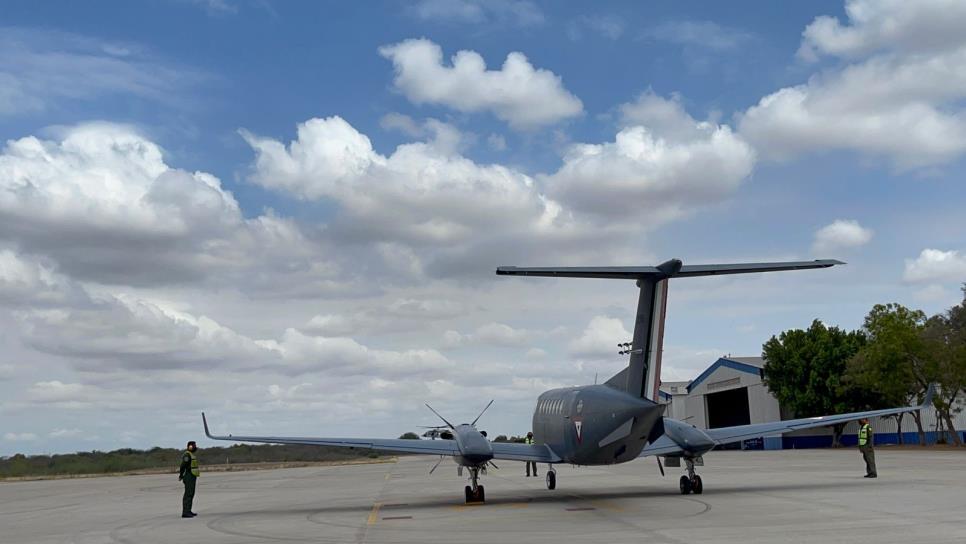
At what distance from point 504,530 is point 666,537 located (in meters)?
3.36

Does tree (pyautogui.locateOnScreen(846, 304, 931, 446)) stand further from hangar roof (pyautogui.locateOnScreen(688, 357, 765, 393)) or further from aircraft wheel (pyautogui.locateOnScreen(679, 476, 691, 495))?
aircraft wheel (pyautogui.locateOnScreen(679, 476, 691, 495))

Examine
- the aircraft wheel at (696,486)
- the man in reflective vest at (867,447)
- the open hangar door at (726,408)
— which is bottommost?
the aircraft wheel at (696,486)

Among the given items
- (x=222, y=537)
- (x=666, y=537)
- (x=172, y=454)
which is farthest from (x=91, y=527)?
(x=172, y=454)

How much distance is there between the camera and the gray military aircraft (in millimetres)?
19156

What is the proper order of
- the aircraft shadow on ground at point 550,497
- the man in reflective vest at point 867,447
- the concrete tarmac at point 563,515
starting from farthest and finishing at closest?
the man in reflective vest at point 867,447 → the aircraft shadow on ground at point 550,497 → the concrete tarmac at point 563,515

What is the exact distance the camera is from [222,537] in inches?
656

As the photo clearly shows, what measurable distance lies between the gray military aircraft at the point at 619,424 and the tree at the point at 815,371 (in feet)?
149

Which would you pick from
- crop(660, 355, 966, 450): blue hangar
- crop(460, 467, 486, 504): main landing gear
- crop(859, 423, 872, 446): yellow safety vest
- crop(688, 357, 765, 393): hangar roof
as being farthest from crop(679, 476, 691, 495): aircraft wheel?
crop(688, 357, 765, 393): hangar roof

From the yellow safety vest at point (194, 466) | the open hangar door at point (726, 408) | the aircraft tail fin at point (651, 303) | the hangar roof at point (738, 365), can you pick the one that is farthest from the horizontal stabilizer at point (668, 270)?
the open hangar door at point (726, 408)

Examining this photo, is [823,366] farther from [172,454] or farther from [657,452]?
[172,454]

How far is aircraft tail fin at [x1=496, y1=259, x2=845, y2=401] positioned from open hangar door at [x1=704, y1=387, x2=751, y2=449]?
7194 cm

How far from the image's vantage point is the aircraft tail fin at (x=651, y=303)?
19.0 meters

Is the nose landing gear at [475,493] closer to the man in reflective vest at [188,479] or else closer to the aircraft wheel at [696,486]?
the aircraft wheel at [696,486]

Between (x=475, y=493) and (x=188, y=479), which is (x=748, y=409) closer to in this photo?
(x=475, y=493)
